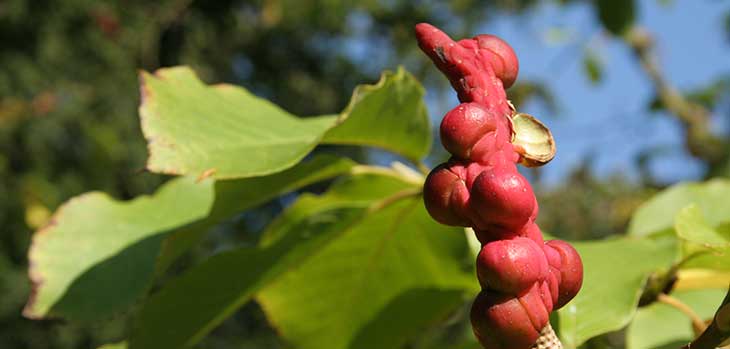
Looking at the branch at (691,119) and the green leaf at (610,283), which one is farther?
the branch at (691,119)

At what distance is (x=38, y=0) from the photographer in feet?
22.7

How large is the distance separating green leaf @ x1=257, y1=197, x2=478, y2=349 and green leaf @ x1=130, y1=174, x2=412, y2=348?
0.13 ft

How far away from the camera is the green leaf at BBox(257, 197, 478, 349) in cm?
75

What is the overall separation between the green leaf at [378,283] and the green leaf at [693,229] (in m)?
0.29

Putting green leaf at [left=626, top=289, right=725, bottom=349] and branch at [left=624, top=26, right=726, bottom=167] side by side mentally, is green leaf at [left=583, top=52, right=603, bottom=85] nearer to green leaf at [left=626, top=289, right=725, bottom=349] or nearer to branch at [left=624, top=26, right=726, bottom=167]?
branch at [left=624, top=26, right=726, bottom=167]

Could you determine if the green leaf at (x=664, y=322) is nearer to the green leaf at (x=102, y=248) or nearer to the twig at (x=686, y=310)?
the twig at (x=686, y=310)

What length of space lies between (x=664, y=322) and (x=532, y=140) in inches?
17.6

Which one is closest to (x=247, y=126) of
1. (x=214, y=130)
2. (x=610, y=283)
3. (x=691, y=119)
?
(x=214, y=130)

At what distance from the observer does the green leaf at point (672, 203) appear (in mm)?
847

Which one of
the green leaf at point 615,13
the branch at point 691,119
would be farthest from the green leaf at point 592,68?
the green leaf at point 615,13

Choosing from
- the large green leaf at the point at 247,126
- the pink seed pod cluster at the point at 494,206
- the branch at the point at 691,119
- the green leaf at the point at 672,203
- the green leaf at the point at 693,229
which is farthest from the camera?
the branch at the point at 691,119

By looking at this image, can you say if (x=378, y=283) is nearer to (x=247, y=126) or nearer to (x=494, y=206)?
(x=247, y=126)

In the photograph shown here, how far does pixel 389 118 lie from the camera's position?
65cm

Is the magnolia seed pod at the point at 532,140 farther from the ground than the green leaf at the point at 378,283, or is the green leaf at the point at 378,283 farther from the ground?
the magnolia seed pod at the point at 532,140
